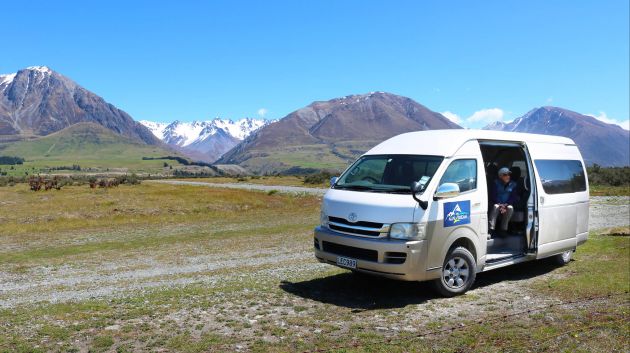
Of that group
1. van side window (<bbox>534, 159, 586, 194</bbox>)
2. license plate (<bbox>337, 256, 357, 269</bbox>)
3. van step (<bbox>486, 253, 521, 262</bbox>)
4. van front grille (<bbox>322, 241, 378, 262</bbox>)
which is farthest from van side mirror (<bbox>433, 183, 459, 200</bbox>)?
van side window (<bbox>534, 159, 586, 194</bbox>)

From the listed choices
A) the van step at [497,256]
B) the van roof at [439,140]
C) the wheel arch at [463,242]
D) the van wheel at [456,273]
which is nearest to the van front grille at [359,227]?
the wheel arch at [463,242]

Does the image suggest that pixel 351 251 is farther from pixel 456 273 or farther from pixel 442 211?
pixel 456 273

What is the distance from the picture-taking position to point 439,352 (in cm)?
646

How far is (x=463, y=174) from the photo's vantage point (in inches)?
377

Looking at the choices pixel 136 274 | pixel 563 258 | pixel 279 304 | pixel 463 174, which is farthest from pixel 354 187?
pixel 136 274

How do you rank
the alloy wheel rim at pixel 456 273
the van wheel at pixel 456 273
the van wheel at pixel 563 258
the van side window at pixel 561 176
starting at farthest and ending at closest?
the van wheel at pixel 563 258 → the van side window at pixel 561 176 → the alloy wheel rim at pixel 456 273 → the van wheel at pixel 456 273

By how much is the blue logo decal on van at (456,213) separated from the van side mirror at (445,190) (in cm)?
19

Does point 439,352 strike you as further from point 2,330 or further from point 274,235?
point 274,235

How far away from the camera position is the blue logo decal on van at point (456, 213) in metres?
8.88

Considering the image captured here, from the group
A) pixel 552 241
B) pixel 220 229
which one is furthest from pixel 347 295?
pixel 220 229

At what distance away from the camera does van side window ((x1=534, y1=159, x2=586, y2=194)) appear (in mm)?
11227

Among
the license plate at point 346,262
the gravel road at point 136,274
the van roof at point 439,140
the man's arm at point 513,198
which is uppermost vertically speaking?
the van roof at point 439,140

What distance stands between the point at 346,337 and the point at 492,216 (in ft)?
18.7

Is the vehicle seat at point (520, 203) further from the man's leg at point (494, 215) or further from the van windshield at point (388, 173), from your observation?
the van windshield at point (388, 173)
